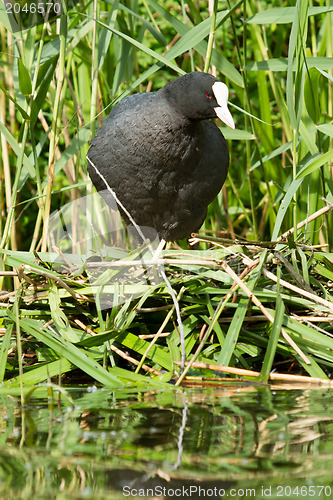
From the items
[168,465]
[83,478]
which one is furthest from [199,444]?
[83,478]

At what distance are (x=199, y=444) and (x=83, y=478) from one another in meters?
0.27

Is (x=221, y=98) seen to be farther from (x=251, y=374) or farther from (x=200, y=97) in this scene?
(x=251, y=374)

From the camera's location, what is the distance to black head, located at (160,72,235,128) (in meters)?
2.32

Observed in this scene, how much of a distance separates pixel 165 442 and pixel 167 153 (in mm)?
1314

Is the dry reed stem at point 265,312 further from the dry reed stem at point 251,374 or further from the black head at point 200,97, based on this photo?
the black head at point 200,97

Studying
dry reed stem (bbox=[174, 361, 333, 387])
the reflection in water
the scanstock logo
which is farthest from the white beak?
the reflection in water

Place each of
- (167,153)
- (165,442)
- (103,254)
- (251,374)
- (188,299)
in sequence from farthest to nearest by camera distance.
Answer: (103,254), (167,153), (188,299), (251,374), (165,442)

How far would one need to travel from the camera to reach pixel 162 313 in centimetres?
218

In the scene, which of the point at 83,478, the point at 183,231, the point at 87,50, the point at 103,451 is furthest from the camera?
the point at 87,50

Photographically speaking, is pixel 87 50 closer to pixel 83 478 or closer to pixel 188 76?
pixel 188 76

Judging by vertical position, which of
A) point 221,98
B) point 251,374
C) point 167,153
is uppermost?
point 221,98

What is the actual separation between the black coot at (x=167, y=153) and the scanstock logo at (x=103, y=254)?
138 millimetres

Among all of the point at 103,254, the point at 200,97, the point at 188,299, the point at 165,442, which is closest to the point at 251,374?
the point at 188,299

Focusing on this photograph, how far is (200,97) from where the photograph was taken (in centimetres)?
234
